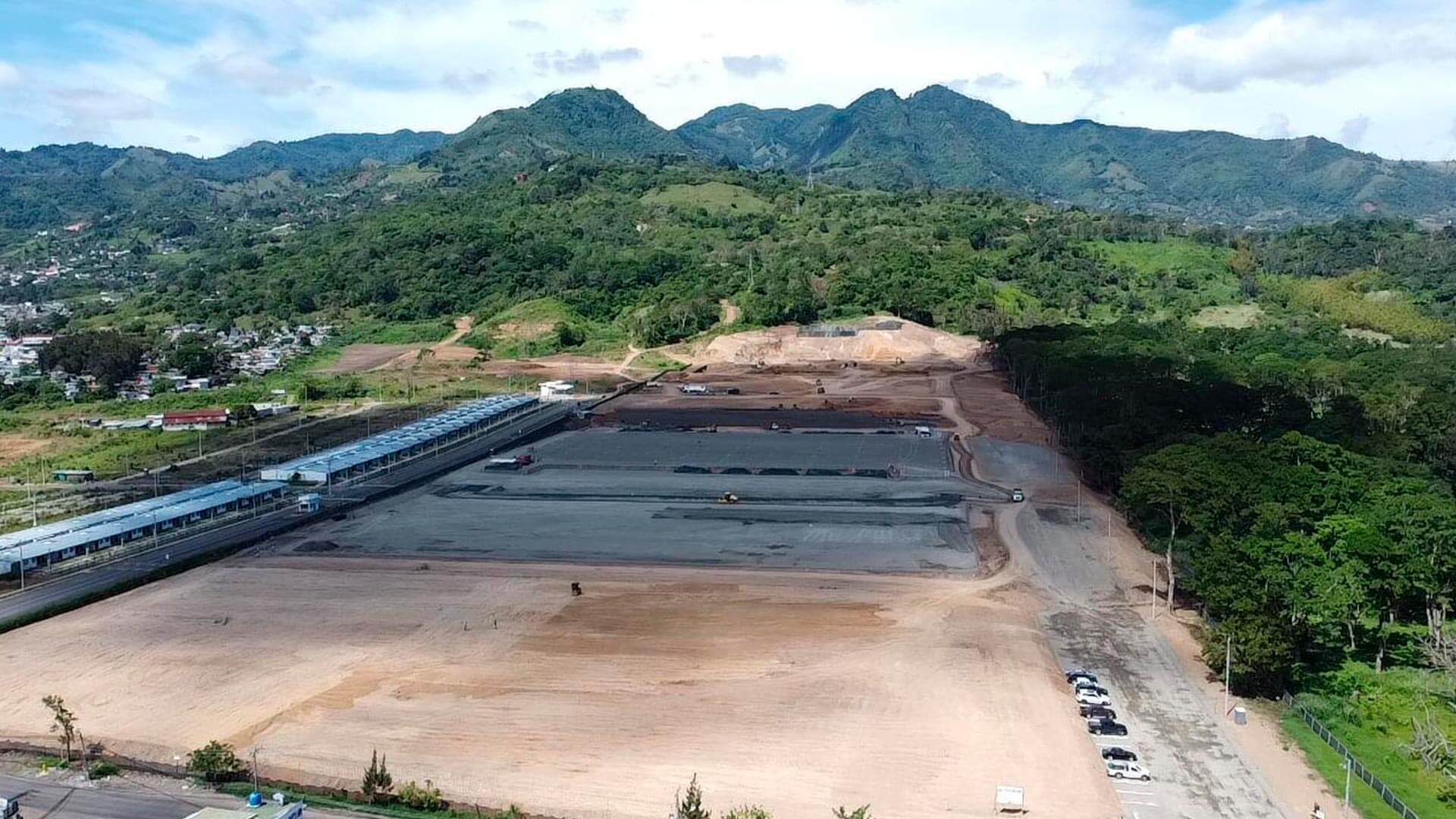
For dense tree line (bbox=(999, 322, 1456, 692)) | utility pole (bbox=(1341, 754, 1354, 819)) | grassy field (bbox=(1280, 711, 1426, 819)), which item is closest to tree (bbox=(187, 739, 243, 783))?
grassy field (bbox=(1280, 711, 1426, 819))

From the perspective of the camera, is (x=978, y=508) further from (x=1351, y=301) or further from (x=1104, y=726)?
(x=1351, y=301)

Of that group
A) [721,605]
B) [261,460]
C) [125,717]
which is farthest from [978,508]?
[261,460]

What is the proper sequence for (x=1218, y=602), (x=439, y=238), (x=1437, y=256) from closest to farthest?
(x=1218, y=602) → (x=1437, y=256) → (x=439, y=238)

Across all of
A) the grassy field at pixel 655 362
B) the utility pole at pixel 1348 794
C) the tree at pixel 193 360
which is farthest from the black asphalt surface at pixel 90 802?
the tree at pixel 193 360

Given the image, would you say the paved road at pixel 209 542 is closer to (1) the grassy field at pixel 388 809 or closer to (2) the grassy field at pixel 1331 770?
(1) the grassy field at pixel 388 809

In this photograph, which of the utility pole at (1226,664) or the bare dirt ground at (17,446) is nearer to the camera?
the utility pole at (1226,664)

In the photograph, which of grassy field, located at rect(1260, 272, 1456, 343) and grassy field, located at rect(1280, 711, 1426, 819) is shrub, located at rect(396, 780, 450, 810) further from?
grassy field, located at rect(1260, 272, 1456, 343)
